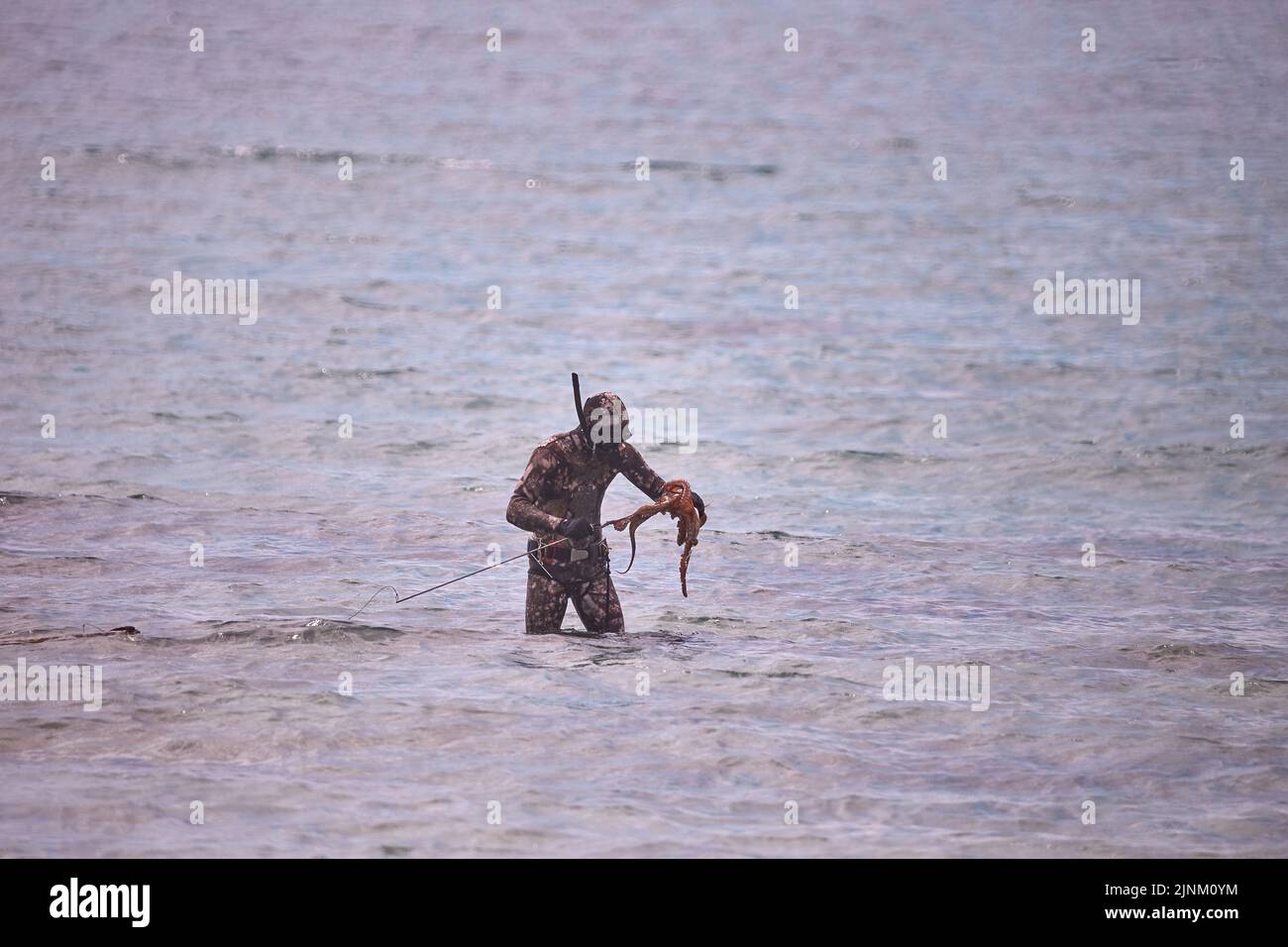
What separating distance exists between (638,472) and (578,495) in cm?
45

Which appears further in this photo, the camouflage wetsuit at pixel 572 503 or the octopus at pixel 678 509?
the octopus at pixel 678 509

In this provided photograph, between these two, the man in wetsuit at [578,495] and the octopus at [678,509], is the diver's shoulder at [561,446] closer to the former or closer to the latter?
the man in wetsuit at [578,495]

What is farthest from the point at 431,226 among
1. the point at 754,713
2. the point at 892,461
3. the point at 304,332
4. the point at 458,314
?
the point at 754,713

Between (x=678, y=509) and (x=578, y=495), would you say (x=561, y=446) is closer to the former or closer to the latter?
(x=578, y=495)

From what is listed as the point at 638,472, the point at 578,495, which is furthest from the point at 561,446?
the point at 638,472

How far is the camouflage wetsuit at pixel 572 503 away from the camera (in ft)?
38.3

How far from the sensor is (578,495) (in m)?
11.8

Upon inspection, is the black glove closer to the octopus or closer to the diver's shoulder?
the octopus

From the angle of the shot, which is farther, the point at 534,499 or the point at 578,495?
the point at 578,495

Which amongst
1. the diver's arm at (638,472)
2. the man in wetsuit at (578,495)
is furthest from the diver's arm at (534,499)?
the diver's arm at (638,472)

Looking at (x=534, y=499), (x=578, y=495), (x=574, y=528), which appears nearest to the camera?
(x=574, y=528)

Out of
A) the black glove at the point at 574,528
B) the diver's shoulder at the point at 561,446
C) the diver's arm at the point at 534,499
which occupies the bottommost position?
the black glove at the point at 574,528

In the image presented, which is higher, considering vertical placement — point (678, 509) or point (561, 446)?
point (561, 446)

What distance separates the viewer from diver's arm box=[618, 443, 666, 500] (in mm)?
11797
